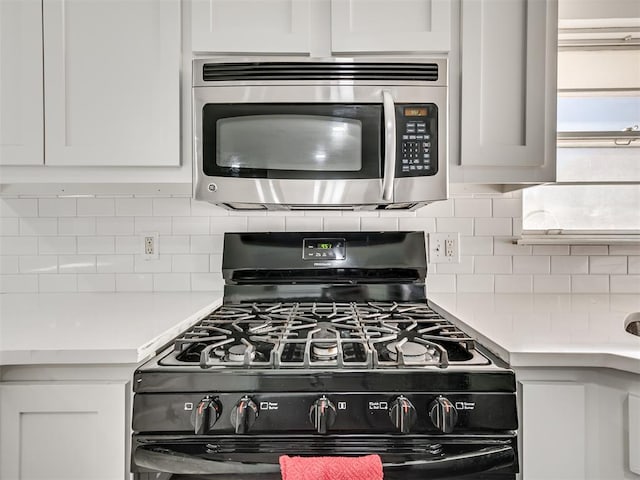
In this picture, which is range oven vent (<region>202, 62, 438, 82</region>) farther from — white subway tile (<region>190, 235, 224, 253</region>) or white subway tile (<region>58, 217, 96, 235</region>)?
white subway tile (<region>58, 217, 96, 235</region>)

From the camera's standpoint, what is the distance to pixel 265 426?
896mm

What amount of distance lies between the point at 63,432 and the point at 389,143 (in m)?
1.07

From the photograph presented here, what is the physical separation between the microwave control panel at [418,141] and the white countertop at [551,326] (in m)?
0.45

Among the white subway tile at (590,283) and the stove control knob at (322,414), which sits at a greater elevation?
the white subway tile at (590,283)

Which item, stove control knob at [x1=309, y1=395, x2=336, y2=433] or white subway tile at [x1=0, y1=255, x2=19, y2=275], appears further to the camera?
white subway tile at [x1=0, y1=255, x2=19, y2=275]

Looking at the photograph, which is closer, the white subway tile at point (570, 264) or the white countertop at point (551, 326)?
the white countertop at point (551, 326)

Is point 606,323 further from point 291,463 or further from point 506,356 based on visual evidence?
point 291,463

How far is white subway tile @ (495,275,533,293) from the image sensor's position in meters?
1.70

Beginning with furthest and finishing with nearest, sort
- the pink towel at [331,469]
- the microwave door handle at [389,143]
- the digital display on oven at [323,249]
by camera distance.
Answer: the digital display on oven at [323,249] → the microwave door handle at [389,143] → the pink towel at [331,469]

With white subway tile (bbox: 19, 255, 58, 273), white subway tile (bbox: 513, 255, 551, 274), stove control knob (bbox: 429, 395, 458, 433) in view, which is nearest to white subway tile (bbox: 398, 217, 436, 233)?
white subway tile (bbox: 513, 255, 551, 274)

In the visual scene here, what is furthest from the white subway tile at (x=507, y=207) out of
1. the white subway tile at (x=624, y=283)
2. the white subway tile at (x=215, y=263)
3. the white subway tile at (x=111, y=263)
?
the white subway tile at (x=111, y=263)

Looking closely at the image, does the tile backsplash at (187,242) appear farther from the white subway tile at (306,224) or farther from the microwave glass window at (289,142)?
the microwave glass window at (289,142)

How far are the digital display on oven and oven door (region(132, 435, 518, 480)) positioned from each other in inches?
31.6

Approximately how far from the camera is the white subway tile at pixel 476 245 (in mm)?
1701
